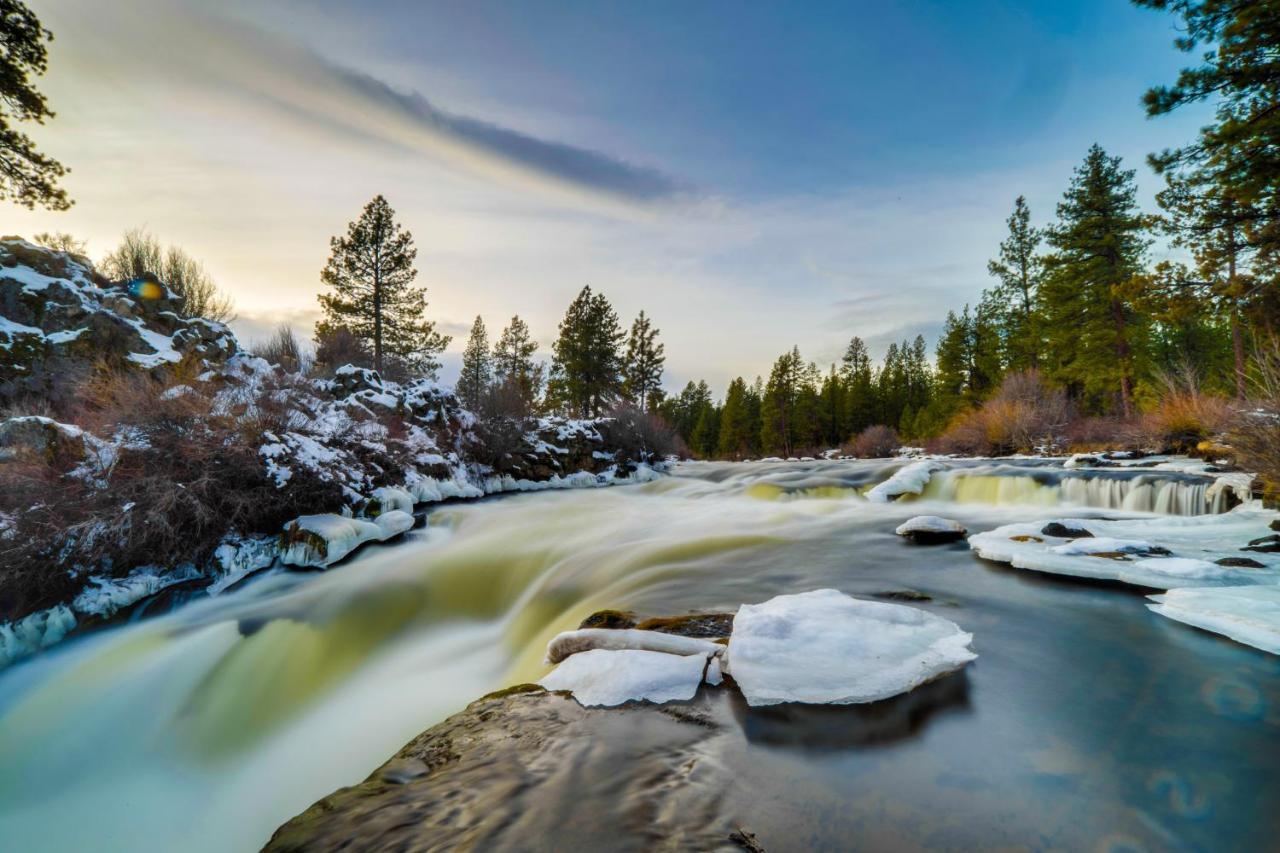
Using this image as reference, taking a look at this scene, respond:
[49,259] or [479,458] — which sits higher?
[49,259]

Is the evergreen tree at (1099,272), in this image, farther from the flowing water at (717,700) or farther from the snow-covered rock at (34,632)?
the snow-covered rock at (34,632)

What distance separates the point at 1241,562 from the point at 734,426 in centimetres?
4770

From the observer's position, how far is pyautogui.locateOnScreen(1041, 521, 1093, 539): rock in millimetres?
6125

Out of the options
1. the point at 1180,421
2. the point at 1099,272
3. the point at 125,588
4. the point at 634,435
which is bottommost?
the point at 125,588

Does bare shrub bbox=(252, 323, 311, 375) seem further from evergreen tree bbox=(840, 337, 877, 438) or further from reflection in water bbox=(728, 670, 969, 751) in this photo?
evergreen tree bbox=(840, 337, 877, 438)

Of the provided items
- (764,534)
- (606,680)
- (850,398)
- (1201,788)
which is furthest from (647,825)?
(850,398)

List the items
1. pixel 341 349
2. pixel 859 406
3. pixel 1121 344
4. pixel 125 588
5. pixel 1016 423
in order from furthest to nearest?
pixel 859 406, pixel 341 349, pixel 1121 344, pixel 1016 423, pixel 125 588

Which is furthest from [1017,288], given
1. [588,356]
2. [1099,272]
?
[588,356]

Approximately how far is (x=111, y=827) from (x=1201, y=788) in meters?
5.88

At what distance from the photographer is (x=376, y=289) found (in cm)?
2580

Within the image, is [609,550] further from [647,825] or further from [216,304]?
[216,304]

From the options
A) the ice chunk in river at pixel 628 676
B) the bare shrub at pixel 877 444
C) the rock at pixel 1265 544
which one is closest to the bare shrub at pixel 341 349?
the ice chunk in river at pixel 628 676

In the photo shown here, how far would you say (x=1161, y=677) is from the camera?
10.2ft

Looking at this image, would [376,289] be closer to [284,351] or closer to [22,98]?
[284,351]
